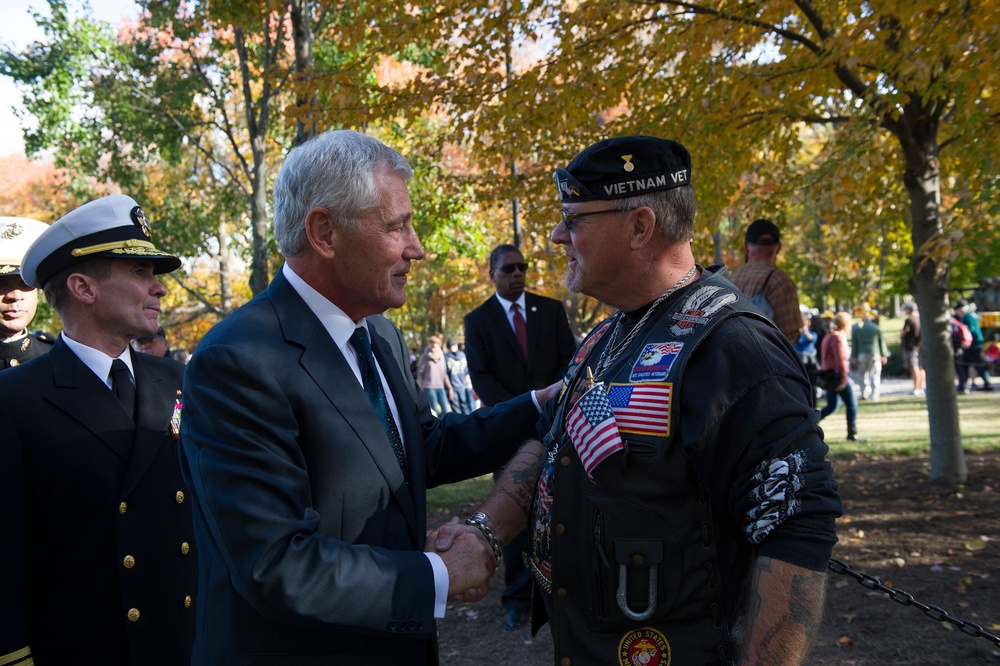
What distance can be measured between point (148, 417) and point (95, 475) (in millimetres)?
288

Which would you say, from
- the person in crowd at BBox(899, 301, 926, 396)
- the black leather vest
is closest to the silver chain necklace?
the black leather vest

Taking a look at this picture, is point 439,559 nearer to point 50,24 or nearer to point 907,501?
point 907,501

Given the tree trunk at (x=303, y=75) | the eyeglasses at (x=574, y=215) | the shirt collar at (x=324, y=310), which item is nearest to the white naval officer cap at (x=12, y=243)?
the shirt collar at (x=324, y=310)

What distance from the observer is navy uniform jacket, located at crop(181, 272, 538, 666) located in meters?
1.76

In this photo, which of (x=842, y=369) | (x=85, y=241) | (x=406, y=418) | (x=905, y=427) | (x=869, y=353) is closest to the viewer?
(x=406, y=418)

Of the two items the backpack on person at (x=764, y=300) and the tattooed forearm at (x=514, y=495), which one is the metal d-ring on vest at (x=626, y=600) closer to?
the tattooed forearm at (x=514, y=495)

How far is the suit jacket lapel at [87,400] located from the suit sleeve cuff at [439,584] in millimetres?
1301

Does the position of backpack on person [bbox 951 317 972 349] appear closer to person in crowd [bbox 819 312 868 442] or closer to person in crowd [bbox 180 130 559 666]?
person in crowd [bbox 819 312 868 442]

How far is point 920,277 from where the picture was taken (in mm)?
7418

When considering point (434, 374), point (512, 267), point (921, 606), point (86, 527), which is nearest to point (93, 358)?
point (86, 527)

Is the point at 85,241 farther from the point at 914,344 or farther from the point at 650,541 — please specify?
the point at 914,344

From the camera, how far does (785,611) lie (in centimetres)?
178

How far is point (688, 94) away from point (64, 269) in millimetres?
5474

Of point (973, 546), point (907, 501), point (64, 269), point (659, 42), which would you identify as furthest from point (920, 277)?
point (64, 269)
